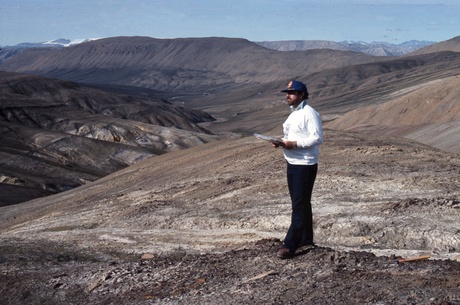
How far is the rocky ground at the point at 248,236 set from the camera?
7156mm

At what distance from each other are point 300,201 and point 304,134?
0.78m

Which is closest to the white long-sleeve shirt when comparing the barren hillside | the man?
the man

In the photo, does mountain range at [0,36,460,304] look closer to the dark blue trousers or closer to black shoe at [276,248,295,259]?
black shoe at [276,248,295,259]

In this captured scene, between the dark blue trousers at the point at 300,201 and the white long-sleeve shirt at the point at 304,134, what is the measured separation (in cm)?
10

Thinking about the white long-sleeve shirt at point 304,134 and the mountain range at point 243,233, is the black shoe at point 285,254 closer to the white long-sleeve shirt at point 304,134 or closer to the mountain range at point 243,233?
the mountain range at point 243,233

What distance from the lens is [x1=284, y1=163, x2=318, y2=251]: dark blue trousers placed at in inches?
310

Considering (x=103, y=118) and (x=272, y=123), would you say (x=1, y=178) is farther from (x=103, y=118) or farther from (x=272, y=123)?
(x=272, y=123)

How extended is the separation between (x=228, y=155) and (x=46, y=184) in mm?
21726

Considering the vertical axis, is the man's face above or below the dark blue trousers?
above

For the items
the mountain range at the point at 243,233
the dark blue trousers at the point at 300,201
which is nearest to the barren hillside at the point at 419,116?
the mountain range at the point at 243,233

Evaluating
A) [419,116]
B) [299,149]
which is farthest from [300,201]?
[419,116]

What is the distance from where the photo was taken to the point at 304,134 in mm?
7816

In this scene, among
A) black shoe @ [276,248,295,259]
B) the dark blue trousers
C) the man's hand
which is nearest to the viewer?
the man's hand

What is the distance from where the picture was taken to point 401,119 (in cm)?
5331
